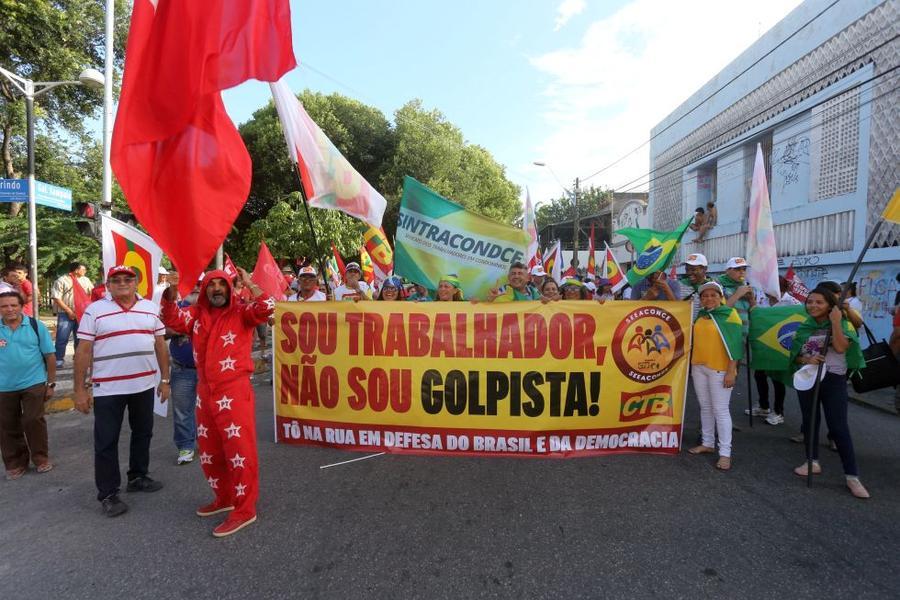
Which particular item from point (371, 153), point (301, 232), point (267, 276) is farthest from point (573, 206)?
point (267, 276)

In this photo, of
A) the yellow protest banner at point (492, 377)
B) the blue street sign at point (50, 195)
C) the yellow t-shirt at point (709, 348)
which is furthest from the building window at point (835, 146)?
the blue street sign at point (50, 195)

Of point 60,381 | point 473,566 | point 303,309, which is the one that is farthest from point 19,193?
point 473,566

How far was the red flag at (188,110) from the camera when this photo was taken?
10.1 ft

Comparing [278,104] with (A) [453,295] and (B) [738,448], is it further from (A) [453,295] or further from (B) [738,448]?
(B) [738,448]

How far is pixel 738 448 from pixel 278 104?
524cm

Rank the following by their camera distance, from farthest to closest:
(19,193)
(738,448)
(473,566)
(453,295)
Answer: (19,193) → (453,295) → (738,448) → (473,566)

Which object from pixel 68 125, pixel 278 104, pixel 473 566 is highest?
pixel 68 125

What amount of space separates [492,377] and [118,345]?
2869 millimetres

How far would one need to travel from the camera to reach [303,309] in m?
4.61

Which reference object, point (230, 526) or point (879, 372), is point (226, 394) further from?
point (879, 372)

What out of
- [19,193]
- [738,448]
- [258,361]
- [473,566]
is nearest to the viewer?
[473,566]

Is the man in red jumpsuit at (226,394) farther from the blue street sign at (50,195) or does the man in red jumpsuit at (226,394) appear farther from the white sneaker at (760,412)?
the blue street sign at (50,195)

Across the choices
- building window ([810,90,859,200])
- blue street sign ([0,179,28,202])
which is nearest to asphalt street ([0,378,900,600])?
blue street sign ([0,179,28,202])

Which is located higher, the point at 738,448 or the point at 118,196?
the point at 118,196
